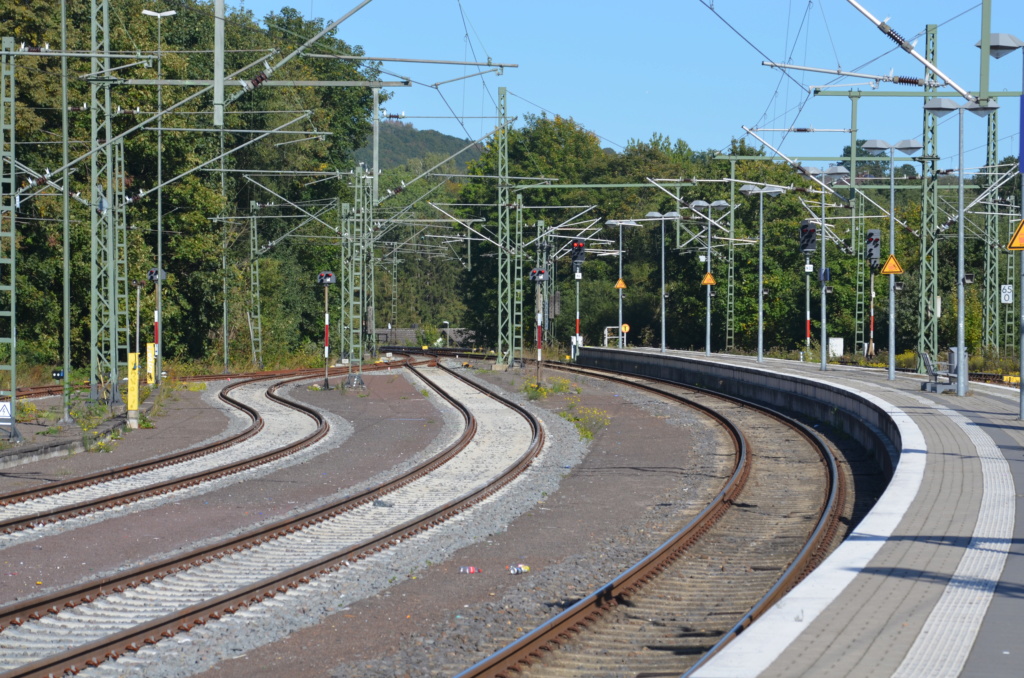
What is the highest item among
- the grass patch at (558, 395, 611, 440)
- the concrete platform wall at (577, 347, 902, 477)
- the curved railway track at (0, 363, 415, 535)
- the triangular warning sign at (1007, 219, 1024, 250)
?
the triangular warning sign at (1007, 219, 1024, 250)

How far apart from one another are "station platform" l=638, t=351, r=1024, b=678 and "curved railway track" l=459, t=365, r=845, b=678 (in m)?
0.59

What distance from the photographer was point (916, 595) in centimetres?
859

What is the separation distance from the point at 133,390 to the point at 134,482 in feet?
26.3

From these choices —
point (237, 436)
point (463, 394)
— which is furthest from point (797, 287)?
point (237, 436)

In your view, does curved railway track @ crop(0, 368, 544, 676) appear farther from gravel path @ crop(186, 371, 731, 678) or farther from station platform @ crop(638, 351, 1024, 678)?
station platform @ crop(638, 351, 1024, 678)

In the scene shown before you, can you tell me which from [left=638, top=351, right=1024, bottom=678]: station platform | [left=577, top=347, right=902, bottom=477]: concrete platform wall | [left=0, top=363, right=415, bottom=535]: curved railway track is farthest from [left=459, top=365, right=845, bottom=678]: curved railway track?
[left=0, top=363, right=415, bottom=535]: curved railway track

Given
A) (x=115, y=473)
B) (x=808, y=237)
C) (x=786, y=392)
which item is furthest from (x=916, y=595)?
(x=808, y=237)

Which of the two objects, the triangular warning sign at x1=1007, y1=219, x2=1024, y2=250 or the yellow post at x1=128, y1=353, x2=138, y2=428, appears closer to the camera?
the triangular warning sign at x1=1007, y1=219, x2=1024, y2=250

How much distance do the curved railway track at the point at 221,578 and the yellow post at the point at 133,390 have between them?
29.4 ft

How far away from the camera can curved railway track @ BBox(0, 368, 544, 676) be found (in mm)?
8594

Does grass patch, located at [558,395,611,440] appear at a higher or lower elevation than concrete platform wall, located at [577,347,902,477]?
lower

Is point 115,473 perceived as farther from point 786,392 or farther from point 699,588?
point 786,392

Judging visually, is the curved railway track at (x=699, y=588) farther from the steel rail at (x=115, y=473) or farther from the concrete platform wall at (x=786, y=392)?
the steel rail at (x=115, y=473)

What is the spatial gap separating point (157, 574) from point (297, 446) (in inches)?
457
